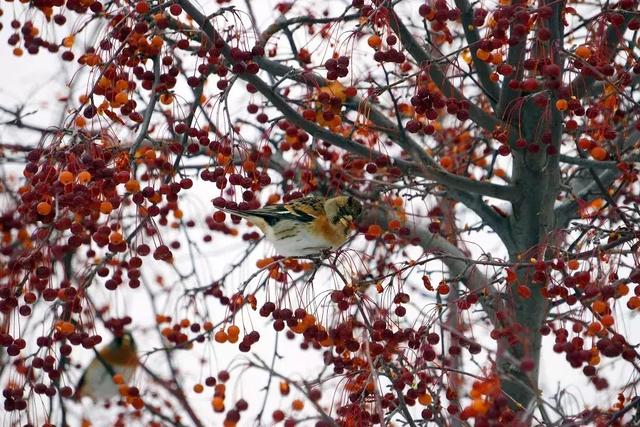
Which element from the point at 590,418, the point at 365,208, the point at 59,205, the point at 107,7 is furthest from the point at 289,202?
the point at 590,418

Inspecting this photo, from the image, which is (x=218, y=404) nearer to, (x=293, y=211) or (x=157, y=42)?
(x=293, y=211)

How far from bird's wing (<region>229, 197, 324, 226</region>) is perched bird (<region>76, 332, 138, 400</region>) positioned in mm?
3854

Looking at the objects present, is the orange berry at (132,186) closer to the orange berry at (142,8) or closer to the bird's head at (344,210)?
the orange berry at (142,8)

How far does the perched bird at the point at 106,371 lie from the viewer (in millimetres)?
9594

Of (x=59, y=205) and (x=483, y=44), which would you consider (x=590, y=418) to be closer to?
(x=483, y=44)

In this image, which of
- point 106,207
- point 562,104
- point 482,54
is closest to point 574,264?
point 562,104

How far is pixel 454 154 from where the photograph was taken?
284 inches

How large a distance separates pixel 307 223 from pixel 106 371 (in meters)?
4.60

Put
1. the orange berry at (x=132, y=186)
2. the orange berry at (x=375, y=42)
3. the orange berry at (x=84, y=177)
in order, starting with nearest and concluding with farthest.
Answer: the orange berry at (x=84, y=177) < the orange berry at (x=132, y=186) < the orange berry at (x=375, y=42)

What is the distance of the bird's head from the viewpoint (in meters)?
6.08

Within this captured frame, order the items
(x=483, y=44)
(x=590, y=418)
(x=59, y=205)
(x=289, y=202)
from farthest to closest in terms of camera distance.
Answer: (x=289, y=202) < (x=483, y=44) < (x=59, y=205) < (x=590, y=418)

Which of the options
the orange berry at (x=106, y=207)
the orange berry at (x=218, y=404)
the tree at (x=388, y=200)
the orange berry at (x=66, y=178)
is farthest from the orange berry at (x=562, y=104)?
the orange berry at (x=218, y=404)

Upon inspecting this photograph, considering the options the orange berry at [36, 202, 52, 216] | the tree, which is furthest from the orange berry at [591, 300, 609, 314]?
the orange berry at [36, 202, 52, 216]

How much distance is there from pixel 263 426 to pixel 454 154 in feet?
9.61
